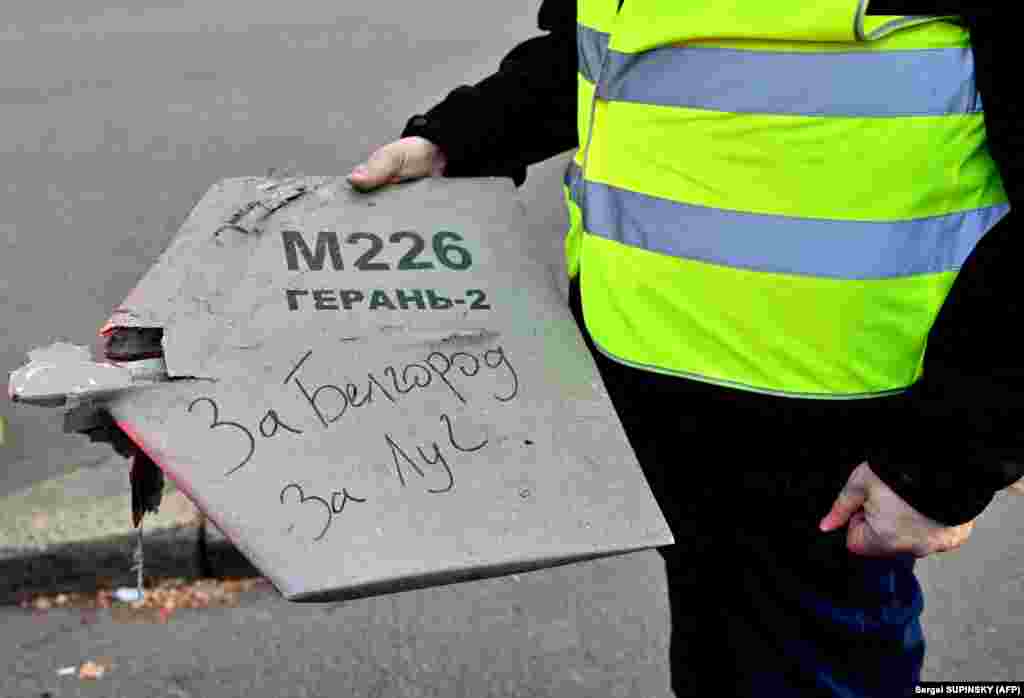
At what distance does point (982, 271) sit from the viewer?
1199mm

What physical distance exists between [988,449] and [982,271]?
0.19 metres

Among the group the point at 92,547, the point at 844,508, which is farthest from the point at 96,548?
the point at 844,508

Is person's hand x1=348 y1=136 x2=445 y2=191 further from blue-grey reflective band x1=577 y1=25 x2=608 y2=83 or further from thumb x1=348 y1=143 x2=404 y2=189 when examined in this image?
blue-grey reflective band x1=577 y1=25 x2=608 y2=83

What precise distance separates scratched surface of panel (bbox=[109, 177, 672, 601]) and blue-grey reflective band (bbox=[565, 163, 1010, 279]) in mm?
184

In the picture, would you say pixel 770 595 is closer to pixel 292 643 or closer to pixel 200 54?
pixel 292 643

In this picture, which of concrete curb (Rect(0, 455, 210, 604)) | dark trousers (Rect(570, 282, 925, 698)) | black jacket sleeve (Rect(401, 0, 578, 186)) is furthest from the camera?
concrete curb (Rect(0, 455, 210, 604))

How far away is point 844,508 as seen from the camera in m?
1.36

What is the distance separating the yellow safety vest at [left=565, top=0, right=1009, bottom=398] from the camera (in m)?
1.17

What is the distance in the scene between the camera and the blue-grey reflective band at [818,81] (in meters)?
1.16

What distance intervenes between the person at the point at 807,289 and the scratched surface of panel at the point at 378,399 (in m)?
0.11

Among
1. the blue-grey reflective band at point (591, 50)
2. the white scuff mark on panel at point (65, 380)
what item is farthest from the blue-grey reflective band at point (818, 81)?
the white scuff mark on panel at point (65, 380)

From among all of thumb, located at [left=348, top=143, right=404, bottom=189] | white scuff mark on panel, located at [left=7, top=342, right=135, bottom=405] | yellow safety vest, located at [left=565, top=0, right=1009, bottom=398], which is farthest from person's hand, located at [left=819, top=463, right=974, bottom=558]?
white scuff mark on panel, located at [left=7, top=342, right=135, bottom=405]

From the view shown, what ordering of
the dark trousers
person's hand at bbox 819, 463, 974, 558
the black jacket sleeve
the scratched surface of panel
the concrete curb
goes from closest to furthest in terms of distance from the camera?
the scratched surface of panel → person's hand at bbox 819, 463, 974, 558 → the dark trousers → the black jacket sleeve → the concrete curb

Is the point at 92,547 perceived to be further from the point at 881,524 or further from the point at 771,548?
the point at 881,524
